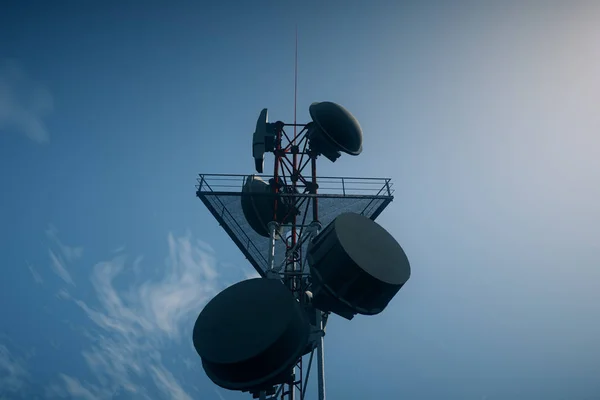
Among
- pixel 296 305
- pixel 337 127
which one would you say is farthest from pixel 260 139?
pixel 296 305

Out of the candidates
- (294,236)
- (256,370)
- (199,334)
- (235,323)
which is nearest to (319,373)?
(256,370)

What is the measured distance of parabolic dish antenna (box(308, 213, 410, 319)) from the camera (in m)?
7.60

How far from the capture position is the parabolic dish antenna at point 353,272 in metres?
7.60

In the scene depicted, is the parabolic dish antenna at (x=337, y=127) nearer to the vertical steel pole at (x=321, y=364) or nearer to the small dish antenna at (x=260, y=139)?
the small dish antenna at (x=260, y=139)

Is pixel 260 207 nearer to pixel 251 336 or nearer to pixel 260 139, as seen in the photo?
pixel 260 139

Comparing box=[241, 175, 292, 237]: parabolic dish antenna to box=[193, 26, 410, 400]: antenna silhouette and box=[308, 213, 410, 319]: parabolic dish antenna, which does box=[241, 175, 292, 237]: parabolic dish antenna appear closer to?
box=[193, 26, 410, 400]: antenna silhouette

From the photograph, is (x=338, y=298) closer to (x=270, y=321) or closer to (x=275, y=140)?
(x=270, y=321)

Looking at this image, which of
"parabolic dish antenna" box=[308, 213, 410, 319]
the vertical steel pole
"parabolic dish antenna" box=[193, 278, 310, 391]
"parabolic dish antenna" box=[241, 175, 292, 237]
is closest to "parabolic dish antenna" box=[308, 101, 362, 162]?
"parabolic dish antenna" box=[241, 175, 292, 237]

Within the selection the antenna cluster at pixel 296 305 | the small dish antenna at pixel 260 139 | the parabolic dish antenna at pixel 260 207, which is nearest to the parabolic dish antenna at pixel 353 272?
the antenna cluster at pixel 296 305

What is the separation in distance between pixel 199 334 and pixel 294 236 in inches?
195

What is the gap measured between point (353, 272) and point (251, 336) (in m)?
2.66

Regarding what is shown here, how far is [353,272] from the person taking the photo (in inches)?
299

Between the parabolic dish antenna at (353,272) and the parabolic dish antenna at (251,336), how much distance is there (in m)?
0.90

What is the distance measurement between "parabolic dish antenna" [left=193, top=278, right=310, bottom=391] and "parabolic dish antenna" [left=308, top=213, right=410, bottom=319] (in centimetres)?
90
